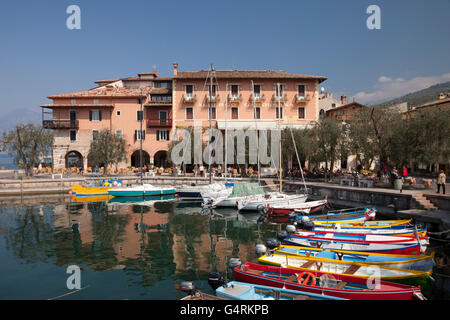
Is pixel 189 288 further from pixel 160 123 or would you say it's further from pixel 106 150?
pixel 160 123

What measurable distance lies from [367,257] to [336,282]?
3.19 m

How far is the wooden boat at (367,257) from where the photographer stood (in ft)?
35.8

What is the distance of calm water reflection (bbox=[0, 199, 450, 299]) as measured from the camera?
1136cm

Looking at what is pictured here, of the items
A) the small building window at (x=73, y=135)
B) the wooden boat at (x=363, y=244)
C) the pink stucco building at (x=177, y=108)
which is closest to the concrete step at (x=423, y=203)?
the wooden boat at (x=363, y=244)

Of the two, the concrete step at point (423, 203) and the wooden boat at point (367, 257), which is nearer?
the wooden boat at point (367, 257)

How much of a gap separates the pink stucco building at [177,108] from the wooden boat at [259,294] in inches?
1481

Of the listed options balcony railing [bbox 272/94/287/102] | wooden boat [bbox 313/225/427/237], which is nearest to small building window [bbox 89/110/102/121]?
balcony railing [bbox 272/94/287/102]

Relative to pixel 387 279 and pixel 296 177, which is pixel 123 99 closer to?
pixel 296 177

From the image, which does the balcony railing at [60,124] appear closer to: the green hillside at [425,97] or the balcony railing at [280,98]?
the balcony railing at [280,98]

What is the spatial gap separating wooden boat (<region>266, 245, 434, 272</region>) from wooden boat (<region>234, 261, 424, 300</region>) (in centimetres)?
78

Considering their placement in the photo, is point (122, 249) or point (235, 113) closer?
point (122, 249)

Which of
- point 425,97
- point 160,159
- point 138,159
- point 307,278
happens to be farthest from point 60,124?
point 425,97

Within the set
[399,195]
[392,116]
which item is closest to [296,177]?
[392,116]

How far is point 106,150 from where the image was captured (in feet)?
139
